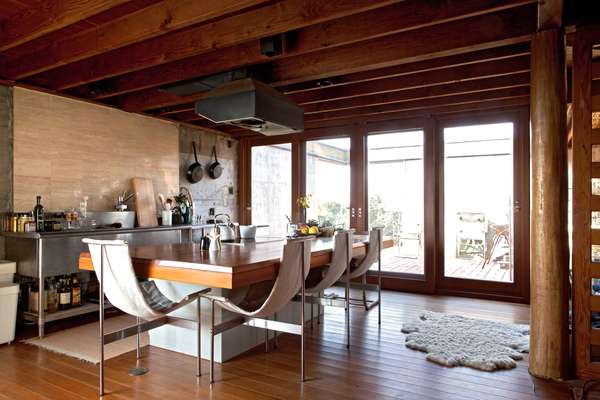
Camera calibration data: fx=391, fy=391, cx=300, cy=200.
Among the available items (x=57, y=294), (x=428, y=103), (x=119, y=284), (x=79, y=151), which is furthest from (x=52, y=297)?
(x=428, y=103)

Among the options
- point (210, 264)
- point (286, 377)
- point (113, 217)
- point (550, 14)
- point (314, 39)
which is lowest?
point (286, 377)

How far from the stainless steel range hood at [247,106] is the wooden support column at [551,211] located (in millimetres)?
1790

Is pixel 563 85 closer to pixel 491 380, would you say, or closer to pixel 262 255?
pixel 491 380

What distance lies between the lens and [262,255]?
242 cm

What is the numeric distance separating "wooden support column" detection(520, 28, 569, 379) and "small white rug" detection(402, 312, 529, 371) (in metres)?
0.31

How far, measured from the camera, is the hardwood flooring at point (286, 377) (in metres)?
2.33

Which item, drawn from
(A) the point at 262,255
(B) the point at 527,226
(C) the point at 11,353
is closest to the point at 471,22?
(A) the point at 262,255

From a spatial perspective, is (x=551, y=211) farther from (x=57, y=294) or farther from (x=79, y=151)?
(x=79, y=151)

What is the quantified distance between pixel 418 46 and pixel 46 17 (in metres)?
2.71

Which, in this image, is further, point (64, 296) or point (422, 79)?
point (422, 79)

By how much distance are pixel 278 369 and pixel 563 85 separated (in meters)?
2.69

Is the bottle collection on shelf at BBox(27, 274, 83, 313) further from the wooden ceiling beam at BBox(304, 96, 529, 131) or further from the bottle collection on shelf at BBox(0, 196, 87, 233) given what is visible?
the wooden ceiling beam at BBox(304, 96, 529, 131)

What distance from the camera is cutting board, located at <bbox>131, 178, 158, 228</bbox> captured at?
15.7 ft

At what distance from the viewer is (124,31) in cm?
291
